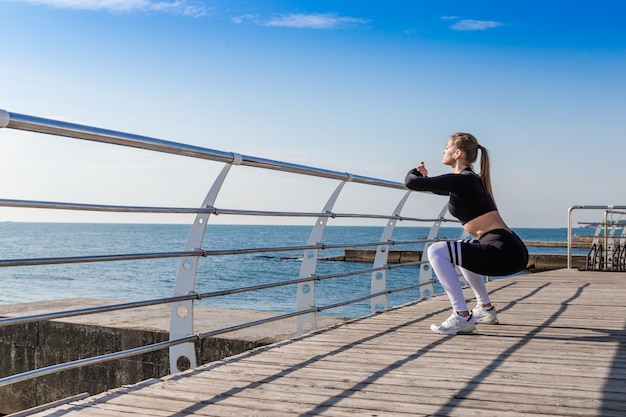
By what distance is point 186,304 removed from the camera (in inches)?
138

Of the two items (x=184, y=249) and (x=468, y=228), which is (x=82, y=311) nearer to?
(x=184, y=249)

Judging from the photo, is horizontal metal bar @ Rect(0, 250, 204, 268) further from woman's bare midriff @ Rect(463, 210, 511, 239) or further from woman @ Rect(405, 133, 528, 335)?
woman's bare midriff @ Rect(463, 210, 511, 239)

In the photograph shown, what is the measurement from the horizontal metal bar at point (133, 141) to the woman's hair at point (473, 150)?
37.3 inches

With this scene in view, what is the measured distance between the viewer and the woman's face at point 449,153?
4.58 metres

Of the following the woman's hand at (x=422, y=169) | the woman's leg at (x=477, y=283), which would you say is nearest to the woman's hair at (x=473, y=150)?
the woman's hand at (x=422, y=169)

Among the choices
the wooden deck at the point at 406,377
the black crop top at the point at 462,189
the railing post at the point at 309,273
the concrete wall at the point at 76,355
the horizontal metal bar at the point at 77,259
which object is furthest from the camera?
the concrete wall at the point at 76,355

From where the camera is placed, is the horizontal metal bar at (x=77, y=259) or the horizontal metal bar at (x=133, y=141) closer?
the horizontal metal bar at (x=77, y=259)

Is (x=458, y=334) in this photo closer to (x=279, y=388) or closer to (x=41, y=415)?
(x=279, y=388)

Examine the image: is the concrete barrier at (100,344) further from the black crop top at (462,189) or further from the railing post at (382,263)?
the black crop top at (462,189)

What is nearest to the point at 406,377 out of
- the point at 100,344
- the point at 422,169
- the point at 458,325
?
the point at 458,325

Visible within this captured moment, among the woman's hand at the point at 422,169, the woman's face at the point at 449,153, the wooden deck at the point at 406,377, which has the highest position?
the woman's face at the point at 449,153

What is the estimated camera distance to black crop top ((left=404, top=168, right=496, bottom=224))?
172 inches

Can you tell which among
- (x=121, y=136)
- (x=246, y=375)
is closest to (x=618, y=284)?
(x=246, y=375)

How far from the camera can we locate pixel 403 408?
2758 mm
